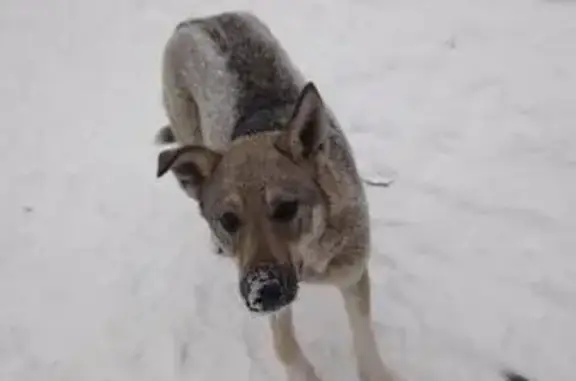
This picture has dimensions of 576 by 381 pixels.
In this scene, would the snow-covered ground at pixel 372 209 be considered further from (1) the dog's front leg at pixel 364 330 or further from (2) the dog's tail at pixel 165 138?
(2) the dog's tail at pixel 165 138

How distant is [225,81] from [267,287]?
145 centimetres

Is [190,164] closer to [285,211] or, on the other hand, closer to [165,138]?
[285,211]

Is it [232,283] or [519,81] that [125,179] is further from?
[519,81]

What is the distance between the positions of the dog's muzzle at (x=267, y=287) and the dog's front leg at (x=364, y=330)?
0.80 m

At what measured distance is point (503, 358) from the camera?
4.03 metres

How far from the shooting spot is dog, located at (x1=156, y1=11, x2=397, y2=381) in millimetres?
3322

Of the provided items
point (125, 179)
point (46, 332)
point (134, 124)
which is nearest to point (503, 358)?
point (46, 332)

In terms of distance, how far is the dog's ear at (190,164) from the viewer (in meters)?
3.49

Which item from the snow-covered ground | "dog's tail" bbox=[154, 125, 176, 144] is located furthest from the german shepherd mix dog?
"dog's tail" bbox=[154, 125, 176, 144]

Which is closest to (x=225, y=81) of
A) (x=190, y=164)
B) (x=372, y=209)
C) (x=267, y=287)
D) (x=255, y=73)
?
(x=255, y=73)

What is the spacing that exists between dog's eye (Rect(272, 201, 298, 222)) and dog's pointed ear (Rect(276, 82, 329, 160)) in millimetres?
224

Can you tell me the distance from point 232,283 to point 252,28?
54.0 inches

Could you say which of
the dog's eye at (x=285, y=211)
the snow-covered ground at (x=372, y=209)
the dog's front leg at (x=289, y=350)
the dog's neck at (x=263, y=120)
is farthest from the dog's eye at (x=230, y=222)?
the snow-covered ground at (x=372, y=209)

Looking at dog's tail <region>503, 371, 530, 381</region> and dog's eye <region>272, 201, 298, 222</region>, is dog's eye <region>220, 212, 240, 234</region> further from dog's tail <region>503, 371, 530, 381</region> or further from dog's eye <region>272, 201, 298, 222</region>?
dog's tail <region>503, 371, 530, 381</region>
